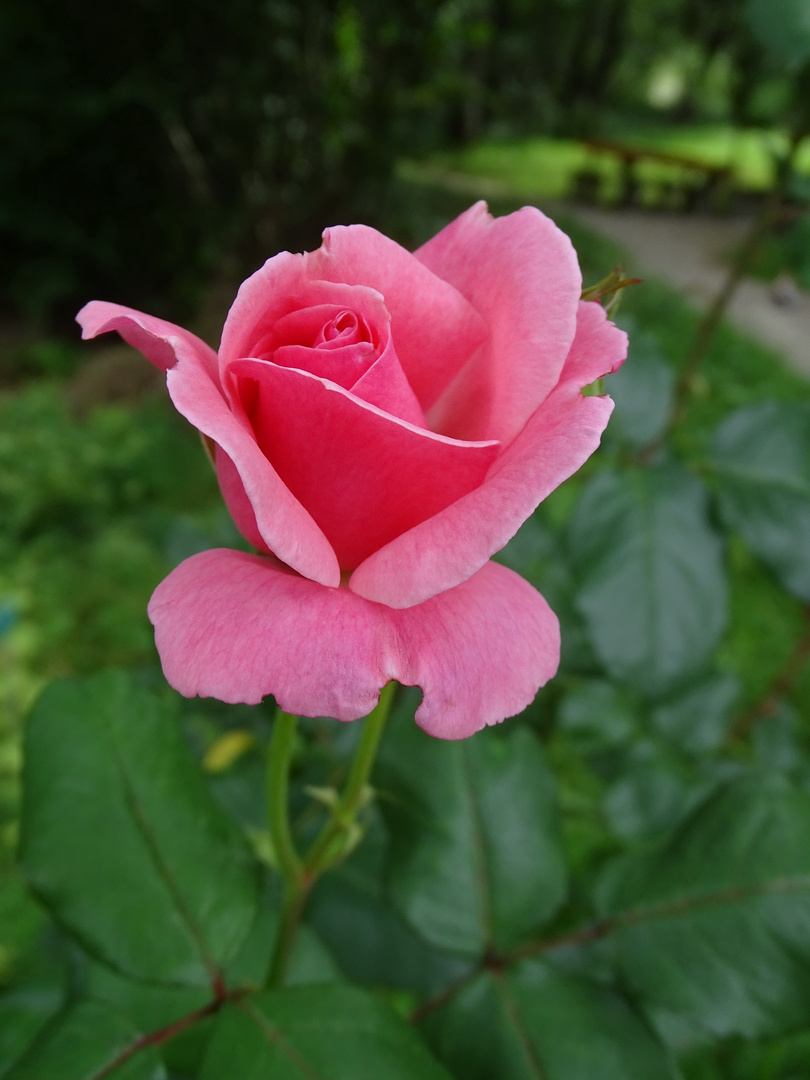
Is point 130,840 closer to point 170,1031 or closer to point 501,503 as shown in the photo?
point 170,1031

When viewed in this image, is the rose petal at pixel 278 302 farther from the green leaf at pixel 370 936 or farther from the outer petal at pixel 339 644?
the green leaf at pixel 370 936

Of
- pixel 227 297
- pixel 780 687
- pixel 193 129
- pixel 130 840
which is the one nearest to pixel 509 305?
pixel 130 840

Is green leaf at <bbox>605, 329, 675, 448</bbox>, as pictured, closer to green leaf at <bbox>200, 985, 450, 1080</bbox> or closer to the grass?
green leaf at <bbox>200, 985, 450, 1080</bbox>

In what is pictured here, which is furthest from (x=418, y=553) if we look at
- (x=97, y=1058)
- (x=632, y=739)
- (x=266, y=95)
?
(x=266, y=95)

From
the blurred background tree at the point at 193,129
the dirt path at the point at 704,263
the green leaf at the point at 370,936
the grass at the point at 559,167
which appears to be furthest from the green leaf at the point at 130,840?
the grass at the point at 559,167

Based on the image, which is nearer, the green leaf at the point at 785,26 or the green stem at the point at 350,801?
the green stem at the point at 350,801

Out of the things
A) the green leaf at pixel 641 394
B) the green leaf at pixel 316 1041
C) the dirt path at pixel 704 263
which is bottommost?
the dirt path at pixel 704 263

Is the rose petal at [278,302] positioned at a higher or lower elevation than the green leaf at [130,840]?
higher

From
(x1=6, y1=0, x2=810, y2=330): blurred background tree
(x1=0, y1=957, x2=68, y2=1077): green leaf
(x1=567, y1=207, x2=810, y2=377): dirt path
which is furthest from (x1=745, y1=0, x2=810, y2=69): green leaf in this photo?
(x1=567, y1=207, x2=810, y2=377): dirt path
